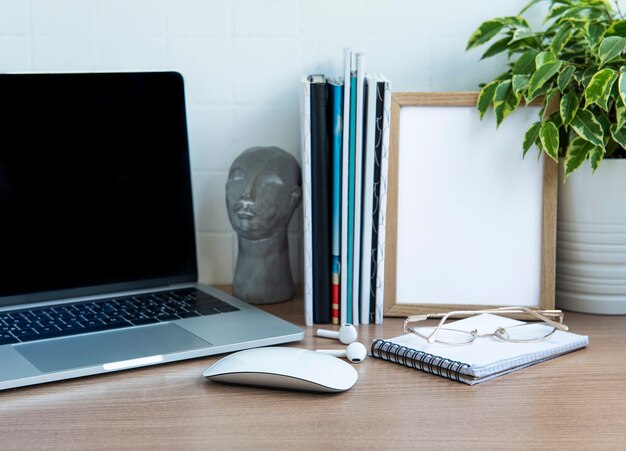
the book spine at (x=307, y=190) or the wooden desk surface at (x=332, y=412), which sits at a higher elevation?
the book spine at (x=307, y=190)

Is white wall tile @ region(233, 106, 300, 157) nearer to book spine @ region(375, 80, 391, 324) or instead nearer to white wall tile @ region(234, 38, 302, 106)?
white wall tile @ region(234, 38, 302, 106)

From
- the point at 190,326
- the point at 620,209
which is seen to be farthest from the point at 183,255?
the point at 620,209

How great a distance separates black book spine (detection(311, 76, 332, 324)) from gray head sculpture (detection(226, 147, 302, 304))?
0.10 meters

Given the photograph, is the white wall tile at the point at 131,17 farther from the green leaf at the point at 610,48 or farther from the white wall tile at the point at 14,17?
the green leaf at the point at 610,48

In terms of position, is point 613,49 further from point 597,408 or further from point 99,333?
point 99,333

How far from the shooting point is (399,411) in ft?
2.56

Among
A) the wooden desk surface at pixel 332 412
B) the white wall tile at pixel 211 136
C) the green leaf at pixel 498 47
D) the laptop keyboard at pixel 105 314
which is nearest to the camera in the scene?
the wooden desk surface at pixel 332 412

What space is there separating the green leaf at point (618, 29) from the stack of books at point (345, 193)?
31 cm

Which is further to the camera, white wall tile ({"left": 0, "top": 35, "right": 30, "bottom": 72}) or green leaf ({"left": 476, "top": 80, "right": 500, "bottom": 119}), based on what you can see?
white wall tile ({"left": 0, "top": 35, "right": 30, "bottom": 72})

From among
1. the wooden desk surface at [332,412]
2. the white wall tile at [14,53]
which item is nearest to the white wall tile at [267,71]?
the white wall tile at [14,53]

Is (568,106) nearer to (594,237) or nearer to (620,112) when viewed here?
(620,112)

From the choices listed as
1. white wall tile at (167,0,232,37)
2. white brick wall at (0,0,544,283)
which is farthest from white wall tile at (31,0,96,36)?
white wall tile at (167,0,232,37)

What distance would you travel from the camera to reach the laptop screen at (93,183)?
112 cm

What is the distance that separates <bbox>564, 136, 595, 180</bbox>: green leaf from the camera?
3.53ft
